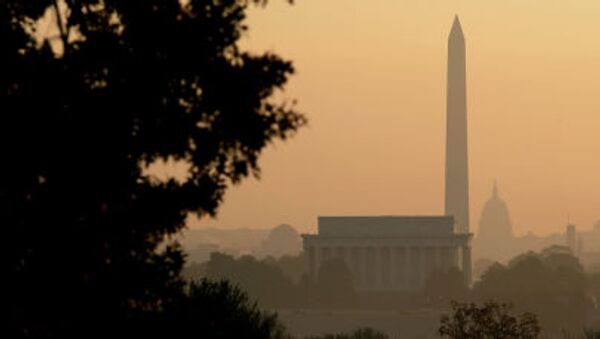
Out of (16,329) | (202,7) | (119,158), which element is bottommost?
(16,329)

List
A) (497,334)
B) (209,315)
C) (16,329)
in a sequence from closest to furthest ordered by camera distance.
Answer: (16,329) < (209,315) < (497,334)

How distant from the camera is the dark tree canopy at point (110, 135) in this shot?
30.8 m

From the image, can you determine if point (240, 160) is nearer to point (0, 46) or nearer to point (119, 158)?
point (119, 158)

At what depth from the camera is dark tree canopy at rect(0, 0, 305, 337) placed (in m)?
30.8

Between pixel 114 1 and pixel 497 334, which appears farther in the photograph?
pixel 497 334

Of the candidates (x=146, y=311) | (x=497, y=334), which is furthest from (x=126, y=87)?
(x=497, y=334)

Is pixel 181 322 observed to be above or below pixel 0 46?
below

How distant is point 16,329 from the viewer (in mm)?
30781

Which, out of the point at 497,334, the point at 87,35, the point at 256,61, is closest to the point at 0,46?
the point at 87,35

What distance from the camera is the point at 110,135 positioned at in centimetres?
Result: 3092

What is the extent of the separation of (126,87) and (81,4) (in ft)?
5.69

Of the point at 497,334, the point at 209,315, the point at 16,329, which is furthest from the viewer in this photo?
the point at 497,334

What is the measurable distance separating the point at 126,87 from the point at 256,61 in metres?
1.78

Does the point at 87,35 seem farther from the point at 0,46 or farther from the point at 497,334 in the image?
the point at 497,334
